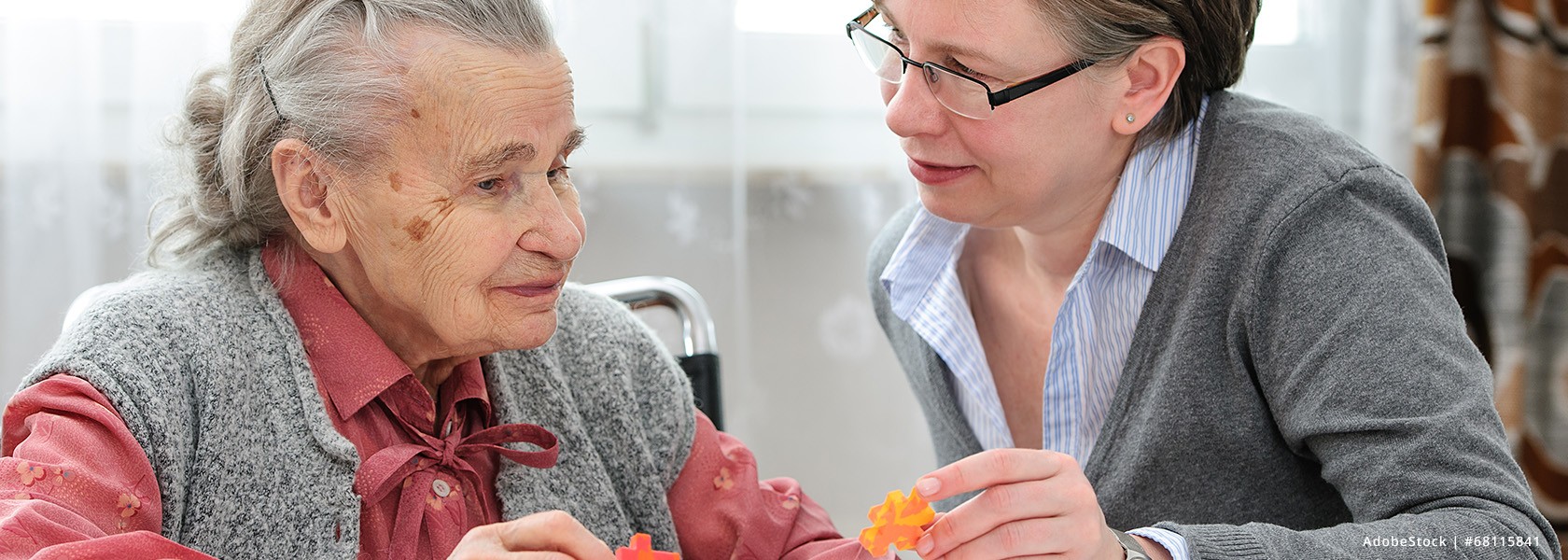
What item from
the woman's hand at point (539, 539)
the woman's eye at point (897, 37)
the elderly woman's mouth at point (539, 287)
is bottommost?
the woman's hand at point (539, 539)

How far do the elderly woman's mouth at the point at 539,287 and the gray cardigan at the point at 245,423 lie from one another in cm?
15

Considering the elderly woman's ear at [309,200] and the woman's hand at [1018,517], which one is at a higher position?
the elderly woman's ear at [309,200]

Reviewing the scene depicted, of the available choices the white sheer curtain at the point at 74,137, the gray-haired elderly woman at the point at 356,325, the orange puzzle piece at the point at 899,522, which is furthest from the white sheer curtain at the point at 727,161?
the orange puzzle piece at the point at 899,522

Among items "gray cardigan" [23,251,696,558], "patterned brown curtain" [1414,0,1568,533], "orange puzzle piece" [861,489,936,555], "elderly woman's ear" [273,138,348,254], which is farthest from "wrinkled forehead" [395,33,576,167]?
"patterned brown curtain" [1414,0,1568,533]

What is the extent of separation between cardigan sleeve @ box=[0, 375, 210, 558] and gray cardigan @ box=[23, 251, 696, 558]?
0.03 meters

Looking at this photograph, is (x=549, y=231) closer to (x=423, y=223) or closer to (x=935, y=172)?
(x=423, y=223)

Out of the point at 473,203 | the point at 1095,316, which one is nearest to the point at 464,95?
the point at 473,203

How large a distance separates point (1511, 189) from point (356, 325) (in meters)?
2.38

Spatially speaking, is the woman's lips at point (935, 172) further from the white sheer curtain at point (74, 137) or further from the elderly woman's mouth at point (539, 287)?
the white sheer curtain at point (74, 137)

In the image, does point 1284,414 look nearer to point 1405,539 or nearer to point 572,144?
point 1405,539

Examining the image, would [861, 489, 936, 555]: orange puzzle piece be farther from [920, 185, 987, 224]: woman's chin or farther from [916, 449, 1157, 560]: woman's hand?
[920, 185, 987, 224]: woman's chin

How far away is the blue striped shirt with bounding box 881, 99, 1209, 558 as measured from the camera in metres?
1.44

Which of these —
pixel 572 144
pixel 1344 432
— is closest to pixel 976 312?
pixel 1344 432

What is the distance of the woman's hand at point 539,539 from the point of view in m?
0.93
